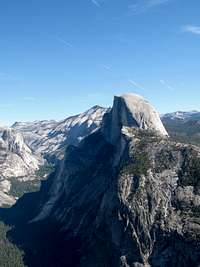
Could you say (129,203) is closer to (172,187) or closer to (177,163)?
(172,187)

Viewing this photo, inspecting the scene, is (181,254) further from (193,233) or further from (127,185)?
(127,185)

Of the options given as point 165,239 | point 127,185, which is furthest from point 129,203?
point 165,239

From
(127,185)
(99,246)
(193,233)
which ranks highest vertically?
(127,185)

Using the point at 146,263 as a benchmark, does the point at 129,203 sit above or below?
above

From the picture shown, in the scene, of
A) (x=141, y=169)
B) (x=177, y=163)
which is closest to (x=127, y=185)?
(x=141, y=169)

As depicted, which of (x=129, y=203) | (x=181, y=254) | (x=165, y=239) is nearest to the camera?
(x=181, y=254)

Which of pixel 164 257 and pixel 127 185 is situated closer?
pixel 164 257

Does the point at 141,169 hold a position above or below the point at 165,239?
above

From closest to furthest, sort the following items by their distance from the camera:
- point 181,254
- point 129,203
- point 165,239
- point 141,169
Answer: point 181,254 < point 165,239 < point 129,203 < point 141,169

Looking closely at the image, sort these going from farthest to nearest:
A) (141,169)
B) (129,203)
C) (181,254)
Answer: (141,169) → (129,203) → (181,254)
